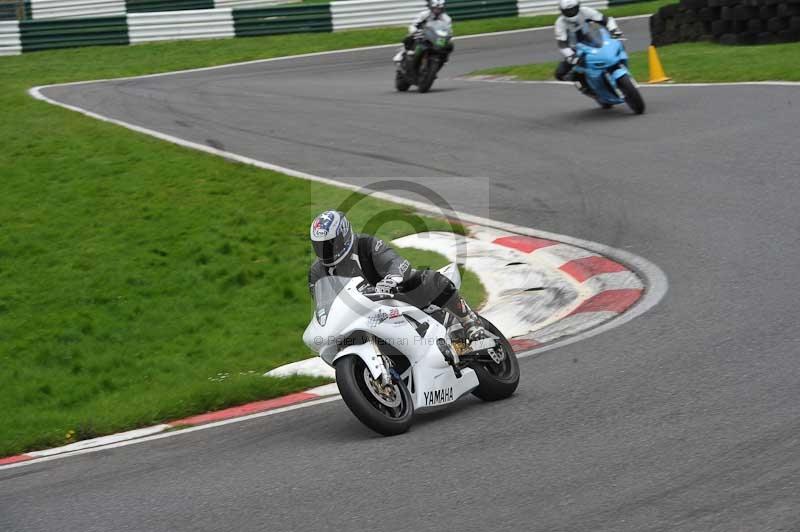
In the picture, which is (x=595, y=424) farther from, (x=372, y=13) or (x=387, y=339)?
(x=372, y=13)

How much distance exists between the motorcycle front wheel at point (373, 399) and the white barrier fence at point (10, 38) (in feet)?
84.3

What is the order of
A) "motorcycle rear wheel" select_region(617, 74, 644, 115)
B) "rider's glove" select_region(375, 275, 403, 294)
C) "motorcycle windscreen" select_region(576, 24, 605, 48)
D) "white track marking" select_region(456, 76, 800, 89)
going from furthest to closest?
"motorcycle windscreen" select_region(576, 24, 605, 48) < "white track marking" select_region(456, 76, 800, 89) < "motorcycle rear wheel" select_region(617, 74, 644, 115) < "rider's glove" select_region(375, 275, 403, 294)

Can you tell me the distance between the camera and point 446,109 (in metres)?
18.0

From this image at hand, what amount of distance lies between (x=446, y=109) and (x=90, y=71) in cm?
1170

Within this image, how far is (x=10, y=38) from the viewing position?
96.4ft

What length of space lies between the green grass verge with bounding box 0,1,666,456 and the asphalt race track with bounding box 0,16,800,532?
92 cm

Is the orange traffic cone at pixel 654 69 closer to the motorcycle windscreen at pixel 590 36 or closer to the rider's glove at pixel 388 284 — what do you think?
the motorcycle windscreen at pixel 590 36

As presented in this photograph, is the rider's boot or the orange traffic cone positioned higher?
the orange traffic cone

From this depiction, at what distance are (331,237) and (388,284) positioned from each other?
0.43 meters

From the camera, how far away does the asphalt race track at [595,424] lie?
4.85m

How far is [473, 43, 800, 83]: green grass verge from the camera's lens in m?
16.9

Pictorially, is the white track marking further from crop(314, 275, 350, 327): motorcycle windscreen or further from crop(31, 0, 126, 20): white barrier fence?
crop(31, 0, 126, 20): white barrier fence

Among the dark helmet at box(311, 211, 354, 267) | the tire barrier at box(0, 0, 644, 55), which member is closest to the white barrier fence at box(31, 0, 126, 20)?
the tire barrier at box(0, 0, 644, 55)

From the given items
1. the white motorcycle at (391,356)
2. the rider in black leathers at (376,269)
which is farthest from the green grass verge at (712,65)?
the white motorcycle at (391,356)
